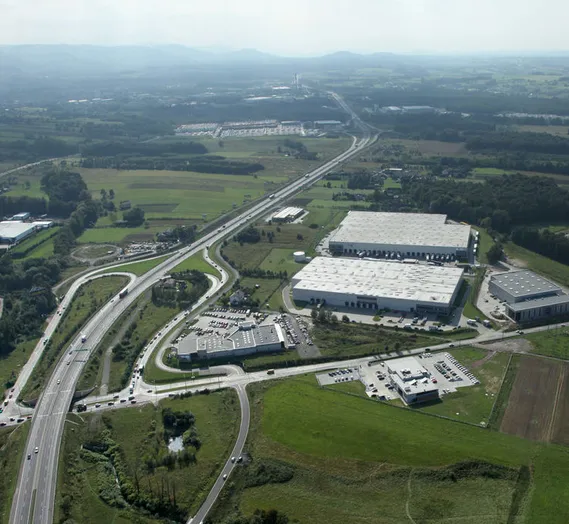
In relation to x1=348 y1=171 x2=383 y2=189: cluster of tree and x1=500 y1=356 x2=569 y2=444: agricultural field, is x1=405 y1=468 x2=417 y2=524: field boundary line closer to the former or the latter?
x1=500 y1=356 x2=569 y2=444: agricultural field

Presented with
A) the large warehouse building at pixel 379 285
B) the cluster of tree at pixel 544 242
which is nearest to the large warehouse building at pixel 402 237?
the large warehouse building at pixel 379 285

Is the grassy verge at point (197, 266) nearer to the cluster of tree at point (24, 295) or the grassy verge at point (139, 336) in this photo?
the grassy verge at point (139, 336)

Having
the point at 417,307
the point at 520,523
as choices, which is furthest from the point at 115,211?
the point at 520,523

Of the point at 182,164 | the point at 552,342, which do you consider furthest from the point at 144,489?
the point at 182,164

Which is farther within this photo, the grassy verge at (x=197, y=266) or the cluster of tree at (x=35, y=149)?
the cluster of tree at (x=35, y=149)

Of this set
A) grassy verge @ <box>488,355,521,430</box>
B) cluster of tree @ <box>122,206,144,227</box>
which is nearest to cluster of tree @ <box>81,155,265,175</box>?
cluster of tree @ <box>122,206,144,227</box>

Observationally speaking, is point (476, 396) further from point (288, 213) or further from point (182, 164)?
point (182, 164)

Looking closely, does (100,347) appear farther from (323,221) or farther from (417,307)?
(323,221)

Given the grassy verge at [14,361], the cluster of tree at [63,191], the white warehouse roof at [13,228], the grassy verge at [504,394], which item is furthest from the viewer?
the cluster of tree at [63,191]
